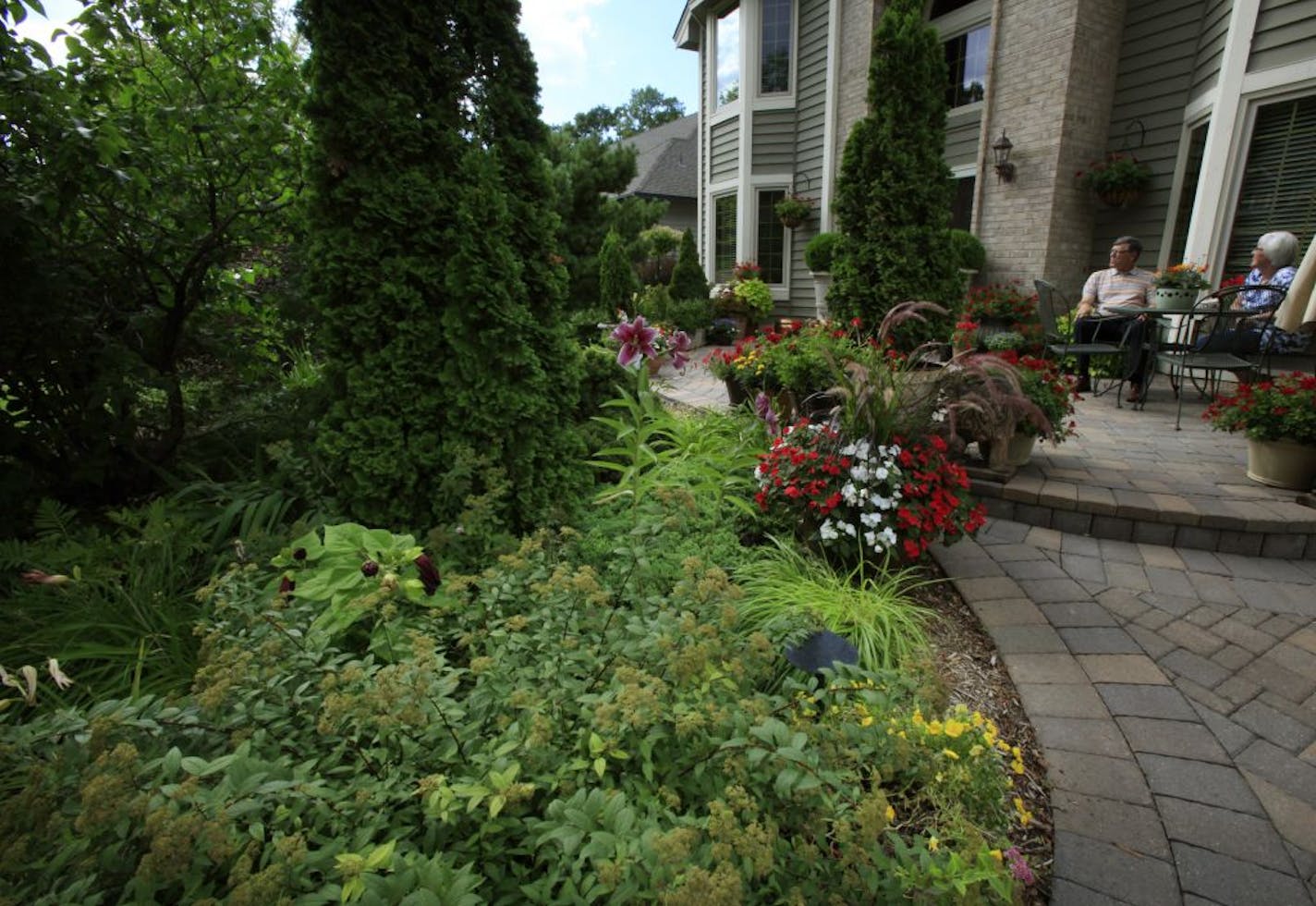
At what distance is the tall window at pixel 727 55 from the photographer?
35.2ft

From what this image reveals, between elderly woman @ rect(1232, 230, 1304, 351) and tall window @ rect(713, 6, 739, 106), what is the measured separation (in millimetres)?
8307

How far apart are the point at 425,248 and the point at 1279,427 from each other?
4.11 meters

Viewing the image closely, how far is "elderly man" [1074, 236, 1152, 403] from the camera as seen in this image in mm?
5238

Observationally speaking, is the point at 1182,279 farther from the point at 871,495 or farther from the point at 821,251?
the point at 821,251

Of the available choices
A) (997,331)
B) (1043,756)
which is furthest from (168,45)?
(997,331)

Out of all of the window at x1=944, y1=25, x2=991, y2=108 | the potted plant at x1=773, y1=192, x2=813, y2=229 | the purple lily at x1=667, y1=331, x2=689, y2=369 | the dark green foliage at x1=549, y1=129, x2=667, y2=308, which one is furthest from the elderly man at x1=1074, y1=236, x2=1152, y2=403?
the dark green foliage at x1=549, y1=129, x2=667, y2=308

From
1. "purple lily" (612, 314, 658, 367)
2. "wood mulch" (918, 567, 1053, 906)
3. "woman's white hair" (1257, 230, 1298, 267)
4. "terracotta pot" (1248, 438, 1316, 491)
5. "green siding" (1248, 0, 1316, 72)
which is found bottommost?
"wood mulch" (918, 567, 1053, 906)

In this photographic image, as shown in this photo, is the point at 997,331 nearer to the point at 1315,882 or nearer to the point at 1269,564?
the point at 1269,564

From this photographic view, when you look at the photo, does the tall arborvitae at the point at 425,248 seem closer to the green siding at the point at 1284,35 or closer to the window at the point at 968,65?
the green siding at the point at 1284,35

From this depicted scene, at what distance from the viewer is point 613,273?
8.65 metres

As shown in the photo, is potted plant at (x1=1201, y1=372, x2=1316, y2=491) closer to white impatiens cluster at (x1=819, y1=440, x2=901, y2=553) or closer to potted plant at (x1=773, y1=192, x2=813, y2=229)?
white impatiens cluster at (x1=819, y1=440, x2=901, y2=553)

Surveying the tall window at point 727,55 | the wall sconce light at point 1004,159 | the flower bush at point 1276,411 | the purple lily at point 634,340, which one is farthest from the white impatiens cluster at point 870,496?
the tall window at point 727,55

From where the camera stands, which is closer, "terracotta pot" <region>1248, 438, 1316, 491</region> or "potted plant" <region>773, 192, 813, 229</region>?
"terracotta pot" <region>1248, 438, 1316, 491</region>

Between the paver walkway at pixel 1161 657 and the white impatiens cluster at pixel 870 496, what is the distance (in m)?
0.52
